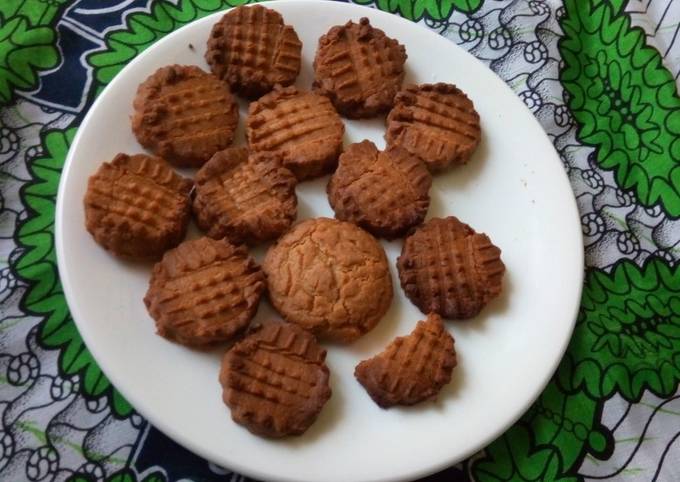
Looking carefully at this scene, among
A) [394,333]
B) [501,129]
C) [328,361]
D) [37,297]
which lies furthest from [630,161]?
[37,297]

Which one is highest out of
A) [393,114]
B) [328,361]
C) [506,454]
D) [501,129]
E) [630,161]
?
[393,114]

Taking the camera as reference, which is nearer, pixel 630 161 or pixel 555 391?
pixel 555 391

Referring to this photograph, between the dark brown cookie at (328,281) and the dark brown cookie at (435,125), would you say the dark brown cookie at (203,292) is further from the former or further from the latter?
the dark brown cookie at (435,125)

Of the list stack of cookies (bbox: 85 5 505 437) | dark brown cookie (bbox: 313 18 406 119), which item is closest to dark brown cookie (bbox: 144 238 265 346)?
stack of cookies (bbox: 85 5 505 437)

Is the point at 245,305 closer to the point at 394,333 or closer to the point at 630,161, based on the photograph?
the point at 394,333

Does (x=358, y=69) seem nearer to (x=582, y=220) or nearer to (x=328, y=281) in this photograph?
(x=328, y=281)

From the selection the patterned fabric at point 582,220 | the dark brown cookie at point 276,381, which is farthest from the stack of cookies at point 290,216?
the patterned fabric at point 582,220

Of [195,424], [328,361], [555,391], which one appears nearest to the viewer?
[195,424]

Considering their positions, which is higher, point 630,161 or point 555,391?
point 630,161
